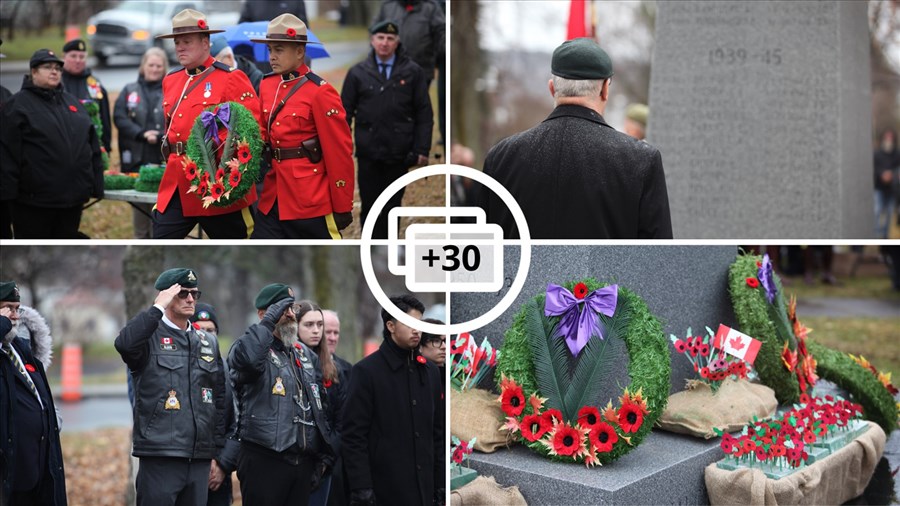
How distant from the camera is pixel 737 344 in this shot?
639 cm

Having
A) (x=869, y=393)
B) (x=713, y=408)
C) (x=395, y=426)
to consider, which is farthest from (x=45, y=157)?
(x=869, y=393)

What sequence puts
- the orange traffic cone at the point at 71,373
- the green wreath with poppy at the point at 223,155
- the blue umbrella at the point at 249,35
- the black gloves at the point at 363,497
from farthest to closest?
the orange traffic cone at the point at 71,373, the blue umbrella at the point at 249,35, the green wreath with poppy at the point at 223,155, the black gloves at the point at 363,497

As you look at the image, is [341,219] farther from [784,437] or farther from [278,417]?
[784,437]

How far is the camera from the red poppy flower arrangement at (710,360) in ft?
20.7

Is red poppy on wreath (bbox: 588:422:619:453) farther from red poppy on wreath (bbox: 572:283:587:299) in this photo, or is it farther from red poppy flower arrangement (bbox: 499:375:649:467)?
red poppy on wreath (bbox: 572:283:587:299)

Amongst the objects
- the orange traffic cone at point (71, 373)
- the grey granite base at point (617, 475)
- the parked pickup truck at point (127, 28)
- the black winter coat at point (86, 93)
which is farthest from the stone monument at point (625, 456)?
the orange traffic cone at point (71, 373)

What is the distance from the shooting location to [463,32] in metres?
18.0

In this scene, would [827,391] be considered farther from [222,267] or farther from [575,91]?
[222,267]

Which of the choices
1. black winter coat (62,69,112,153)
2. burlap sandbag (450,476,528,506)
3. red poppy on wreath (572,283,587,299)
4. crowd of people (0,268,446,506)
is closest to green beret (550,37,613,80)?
red poppy on wreath (572,283,587,299)

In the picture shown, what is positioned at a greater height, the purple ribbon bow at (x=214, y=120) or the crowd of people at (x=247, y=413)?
the purple ribbon bow at (x=214, y=120)

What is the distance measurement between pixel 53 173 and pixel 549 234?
3695 mm

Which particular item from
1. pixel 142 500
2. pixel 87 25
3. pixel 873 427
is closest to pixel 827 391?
pixel 873 427

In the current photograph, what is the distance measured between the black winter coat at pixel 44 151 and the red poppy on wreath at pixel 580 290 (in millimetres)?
3524

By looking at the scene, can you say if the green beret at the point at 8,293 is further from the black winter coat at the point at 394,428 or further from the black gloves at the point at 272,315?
the black winter coat at the point at 394,428
